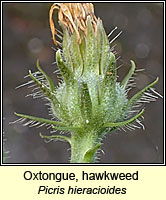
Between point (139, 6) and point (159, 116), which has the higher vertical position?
point (139, 6)

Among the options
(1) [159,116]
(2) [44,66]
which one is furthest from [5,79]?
(1) [159,116]

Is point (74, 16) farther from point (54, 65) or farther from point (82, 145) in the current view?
point (54, 65)

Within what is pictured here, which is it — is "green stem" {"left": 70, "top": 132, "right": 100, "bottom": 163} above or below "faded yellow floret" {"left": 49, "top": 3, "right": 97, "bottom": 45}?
below

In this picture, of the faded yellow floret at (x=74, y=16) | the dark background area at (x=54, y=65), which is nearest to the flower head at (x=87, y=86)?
the faded yellow floret at (x=74, y=16)

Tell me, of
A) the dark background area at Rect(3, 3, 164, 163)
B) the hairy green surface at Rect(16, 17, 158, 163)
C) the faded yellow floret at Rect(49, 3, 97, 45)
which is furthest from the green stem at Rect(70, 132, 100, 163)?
the dark background area at Rect(3, 3, 164, 163)

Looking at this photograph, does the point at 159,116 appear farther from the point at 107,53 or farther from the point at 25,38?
the point at 107,53

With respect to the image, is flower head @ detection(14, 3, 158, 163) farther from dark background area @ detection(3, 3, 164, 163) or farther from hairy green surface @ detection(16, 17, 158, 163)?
dark background area @ detection(3, 3, 164, 163)

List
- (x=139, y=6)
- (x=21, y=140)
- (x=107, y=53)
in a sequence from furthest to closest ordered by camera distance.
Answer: (x=139, y=6) → (x=21, y=140) → (x=107, y=53)

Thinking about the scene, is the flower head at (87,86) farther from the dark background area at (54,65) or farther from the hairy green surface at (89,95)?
the dark background area at (54,65)
